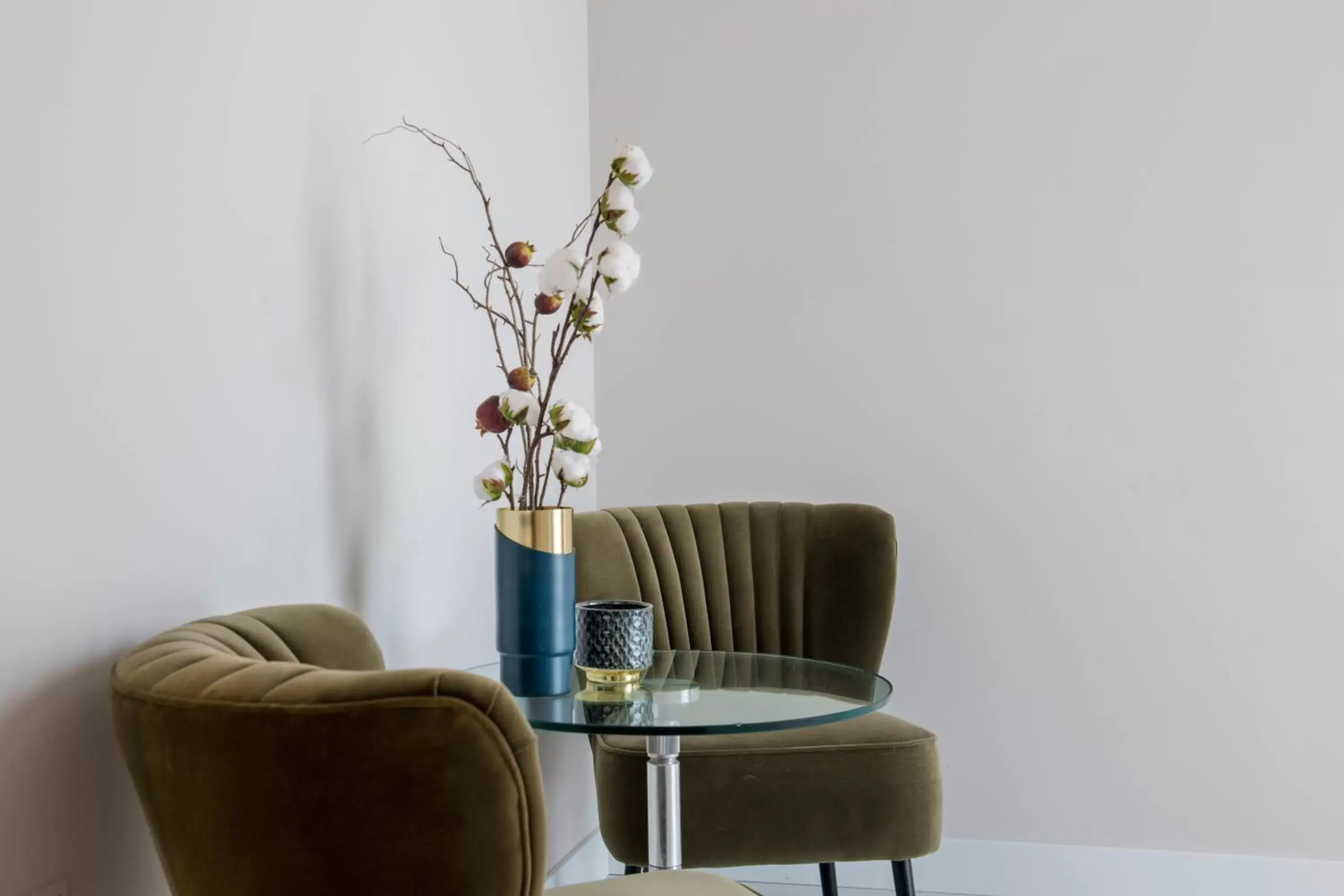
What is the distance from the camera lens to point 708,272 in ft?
9.55

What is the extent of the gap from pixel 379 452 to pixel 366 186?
17.7 inches

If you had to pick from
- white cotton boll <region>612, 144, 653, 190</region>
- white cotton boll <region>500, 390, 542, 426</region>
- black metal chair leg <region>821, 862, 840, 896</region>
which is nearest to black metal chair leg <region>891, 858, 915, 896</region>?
black metal chair leg <region>821, 862, 840, 896</region>

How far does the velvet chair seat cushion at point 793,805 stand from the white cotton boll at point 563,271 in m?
0.81

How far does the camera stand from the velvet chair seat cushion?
1.91 metres

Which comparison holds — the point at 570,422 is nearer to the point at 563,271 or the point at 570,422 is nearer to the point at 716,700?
the point at 563,271

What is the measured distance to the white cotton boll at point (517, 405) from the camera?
1690mm

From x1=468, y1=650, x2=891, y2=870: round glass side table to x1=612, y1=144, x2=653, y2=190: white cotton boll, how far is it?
2.62 feet

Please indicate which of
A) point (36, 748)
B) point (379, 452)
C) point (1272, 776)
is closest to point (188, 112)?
point (379, 452)

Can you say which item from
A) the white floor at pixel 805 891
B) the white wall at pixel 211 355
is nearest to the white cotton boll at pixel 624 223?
the white wall at pixel 211 355

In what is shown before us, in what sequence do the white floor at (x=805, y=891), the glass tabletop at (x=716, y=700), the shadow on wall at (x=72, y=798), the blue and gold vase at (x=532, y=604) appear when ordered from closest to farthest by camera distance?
the shadow on wall at (x=72, y=798) → the glass tabletop at (x=716, y=700) → the blue and gold vase at (x=532, y=604) → the white floor at (x=805, y=891)

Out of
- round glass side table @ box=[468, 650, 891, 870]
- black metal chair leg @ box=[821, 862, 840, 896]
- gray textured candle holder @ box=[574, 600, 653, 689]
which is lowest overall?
black metal chair leg @ box=[821, 862, 840, 896]

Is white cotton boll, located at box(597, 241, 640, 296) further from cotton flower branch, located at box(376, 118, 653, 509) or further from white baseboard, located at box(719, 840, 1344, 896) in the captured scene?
white baseboard, located at box(719, 840, 1344, 896)

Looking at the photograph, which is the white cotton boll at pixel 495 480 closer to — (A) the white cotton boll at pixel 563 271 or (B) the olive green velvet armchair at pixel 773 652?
(A) the white cotton boll at pixel 563 271

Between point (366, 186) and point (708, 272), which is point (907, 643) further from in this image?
point (366, 186)
